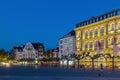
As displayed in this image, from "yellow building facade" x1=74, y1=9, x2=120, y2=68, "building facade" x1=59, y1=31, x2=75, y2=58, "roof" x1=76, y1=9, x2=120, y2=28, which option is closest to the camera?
"yellow building facade" x1=74, y1=9, x2=120, y2=68

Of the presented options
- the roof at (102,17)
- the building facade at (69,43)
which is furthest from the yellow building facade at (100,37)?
the building facade at (69,43)

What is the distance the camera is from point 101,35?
131m

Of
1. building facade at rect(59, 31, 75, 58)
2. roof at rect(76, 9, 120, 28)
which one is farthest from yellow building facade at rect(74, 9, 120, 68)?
building facade at rect(59, 31, 75, 58)

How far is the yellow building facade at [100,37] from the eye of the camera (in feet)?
396

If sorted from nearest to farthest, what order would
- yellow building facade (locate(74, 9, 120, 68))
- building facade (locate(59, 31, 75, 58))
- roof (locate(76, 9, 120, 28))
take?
yellow building facade (locate(74, 9, 120, 68)) → roof (locate(76, 9, 120, 28)) → building facade (locate(59, 31, 75, 58))

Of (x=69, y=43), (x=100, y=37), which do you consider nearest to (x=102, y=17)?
(x=100, y=37)

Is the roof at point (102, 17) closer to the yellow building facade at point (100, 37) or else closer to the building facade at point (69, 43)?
the yellow building facade at point (100, 37)

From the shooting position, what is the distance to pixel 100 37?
131m

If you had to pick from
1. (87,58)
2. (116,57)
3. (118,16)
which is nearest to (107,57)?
(116,57)

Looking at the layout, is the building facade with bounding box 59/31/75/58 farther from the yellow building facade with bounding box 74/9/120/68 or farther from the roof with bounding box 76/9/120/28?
the roof with bounding box 76/9/120/28

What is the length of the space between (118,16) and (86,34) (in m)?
28.8

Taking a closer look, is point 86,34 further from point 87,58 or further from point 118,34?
point 118,34

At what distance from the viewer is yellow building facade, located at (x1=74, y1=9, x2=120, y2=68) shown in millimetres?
120688

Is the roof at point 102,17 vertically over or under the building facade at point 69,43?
over
